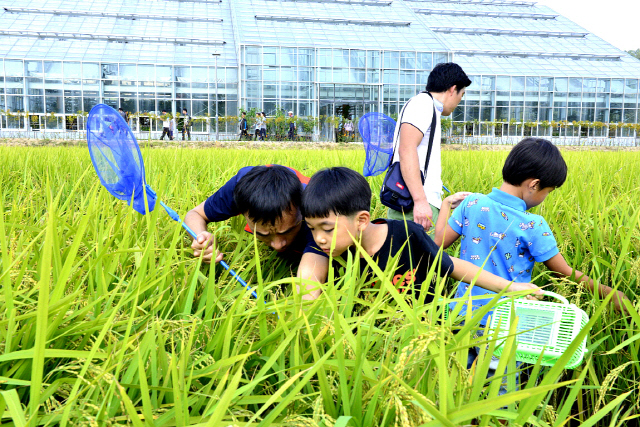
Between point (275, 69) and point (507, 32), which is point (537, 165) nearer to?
point (275, 69)

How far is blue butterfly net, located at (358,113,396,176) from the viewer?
2.25 metres

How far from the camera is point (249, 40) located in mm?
15398

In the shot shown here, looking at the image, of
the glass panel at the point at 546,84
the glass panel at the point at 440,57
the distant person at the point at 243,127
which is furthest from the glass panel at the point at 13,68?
the glass panel at the point at 546,84

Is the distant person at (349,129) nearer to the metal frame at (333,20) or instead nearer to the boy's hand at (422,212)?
the metal frame at (333,20)

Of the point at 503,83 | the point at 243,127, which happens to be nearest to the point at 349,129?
the point at 243,127

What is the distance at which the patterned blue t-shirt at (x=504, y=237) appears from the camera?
3.90ft

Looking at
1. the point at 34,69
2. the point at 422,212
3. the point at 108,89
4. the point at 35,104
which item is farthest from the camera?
the point at 108,89

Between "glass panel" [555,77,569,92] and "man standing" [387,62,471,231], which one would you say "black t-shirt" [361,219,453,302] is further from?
"glass panel" [555,77,569,92]

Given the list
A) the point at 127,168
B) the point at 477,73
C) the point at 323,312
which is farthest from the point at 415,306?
the point at 477,73

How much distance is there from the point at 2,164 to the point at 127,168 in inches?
77.8

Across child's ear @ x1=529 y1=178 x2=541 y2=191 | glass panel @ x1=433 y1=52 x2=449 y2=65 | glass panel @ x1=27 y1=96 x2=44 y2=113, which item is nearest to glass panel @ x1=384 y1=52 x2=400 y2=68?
glass panel @ x1=433 y1=52 x2=449 y2=65

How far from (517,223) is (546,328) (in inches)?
12.2

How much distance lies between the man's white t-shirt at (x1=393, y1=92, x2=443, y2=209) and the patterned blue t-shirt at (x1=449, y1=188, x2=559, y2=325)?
0.58m

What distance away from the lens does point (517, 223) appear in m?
1.20
